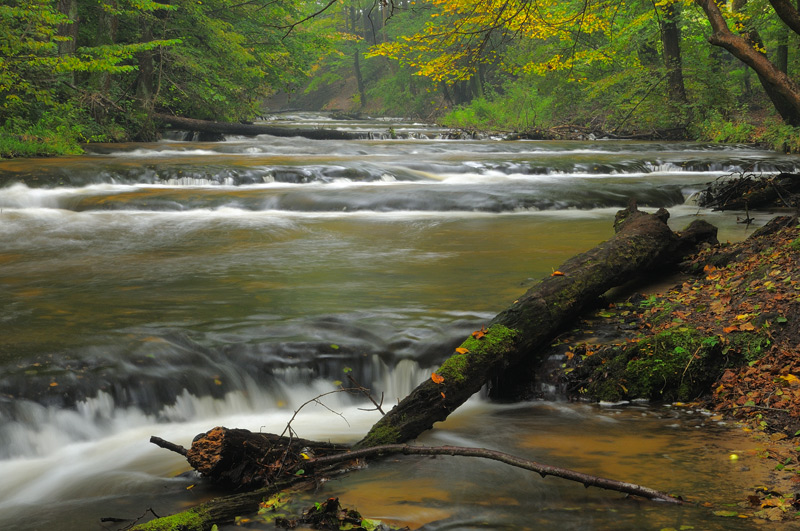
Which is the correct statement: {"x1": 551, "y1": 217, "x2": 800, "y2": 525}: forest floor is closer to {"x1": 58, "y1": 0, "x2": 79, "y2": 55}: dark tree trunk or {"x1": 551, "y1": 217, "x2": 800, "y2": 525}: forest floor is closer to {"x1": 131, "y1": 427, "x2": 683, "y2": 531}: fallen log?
{"x1": 131, "y1": 427, "x2": 683, "y2": 531}: fallen log

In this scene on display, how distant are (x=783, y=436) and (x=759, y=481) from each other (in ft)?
2.12

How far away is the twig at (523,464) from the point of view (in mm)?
3156

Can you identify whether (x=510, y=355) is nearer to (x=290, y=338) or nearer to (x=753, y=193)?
(x=290, y=338)

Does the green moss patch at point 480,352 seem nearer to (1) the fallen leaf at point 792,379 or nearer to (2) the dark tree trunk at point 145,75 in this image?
(1) the fallen leaf at point 792,379

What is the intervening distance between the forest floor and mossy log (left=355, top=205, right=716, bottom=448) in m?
0.26

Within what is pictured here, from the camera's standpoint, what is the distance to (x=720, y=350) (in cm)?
489

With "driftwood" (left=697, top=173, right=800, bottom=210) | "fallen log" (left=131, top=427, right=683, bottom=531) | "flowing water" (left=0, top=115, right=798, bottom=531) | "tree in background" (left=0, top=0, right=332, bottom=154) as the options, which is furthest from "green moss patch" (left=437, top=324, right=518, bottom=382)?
"tree in background" (left=0, top=0, right=332, bottom=154)

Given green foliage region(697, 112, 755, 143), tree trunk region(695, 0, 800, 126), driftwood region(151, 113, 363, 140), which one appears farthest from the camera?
driftwood region(151, 113, 363, 140)

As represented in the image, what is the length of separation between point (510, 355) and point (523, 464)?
5.79ft

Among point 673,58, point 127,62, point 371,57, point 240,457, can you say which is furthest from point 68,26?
point 240,457

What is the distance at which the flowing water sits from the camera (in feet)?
12.0

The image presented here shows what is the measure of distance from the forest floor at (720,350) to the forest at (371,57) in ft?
20.5

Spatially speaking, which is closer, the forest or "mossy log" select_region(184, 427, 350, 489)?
"mossy log" select_region(184, 427, 350, 489)

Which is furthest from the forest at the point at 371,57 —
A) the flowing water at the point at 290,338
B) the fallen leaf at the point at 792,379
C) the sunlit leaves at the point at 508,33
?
the fallen leaf at the point at 792,379
